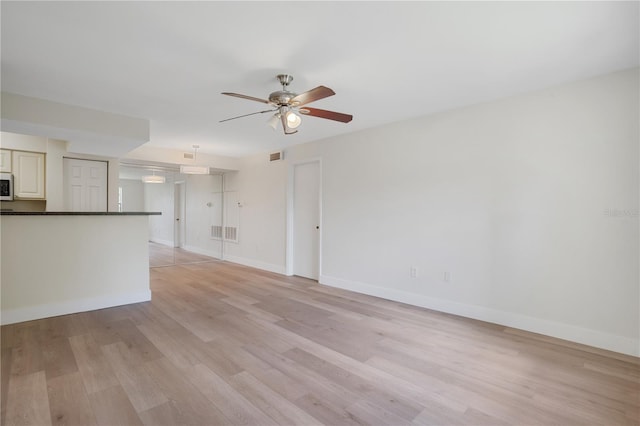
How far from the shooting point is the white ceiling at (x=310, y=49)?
187 centimetres

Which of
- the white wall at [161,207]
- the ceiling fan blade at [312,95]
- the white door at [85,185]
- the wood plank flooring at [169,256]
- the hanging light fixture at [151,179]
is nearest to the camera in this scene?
the ceiling fan blade at [312,95]

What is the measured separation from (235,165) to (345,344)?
5.34 metres

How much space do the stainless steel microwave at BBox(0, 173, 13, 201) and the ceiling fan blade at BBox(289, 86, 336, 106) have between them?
4914 mm

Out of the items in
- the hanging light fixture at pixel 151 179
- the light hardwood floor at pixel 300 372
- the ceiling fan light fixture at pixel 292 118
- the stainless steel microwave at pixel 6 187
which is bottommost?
the light hardwood floor at pixel 300 372

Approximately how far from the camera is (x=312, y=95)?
93.8 inches

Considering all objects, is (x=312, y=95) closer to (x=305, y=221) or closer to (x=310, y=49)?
(x=310, y=49)

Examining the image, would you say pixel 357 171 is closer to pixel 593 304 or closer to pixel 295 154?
pixel 295 154

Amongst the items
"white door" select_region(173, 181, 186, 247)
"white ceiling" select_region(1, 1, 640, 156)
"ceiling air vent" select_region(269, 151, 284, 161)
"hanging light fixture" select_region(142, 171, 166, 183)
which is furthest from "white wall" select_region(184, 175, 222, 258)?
"white ceiling" select_region(1, 1, 640, 156)

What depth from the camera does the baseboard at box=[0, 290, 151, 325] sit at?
10.7ft

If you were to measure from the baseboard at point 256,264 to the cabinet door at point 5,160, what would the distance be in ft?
13.5

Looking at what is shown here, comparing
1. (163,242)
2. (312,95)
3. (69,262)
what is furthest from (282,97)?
(163,242)

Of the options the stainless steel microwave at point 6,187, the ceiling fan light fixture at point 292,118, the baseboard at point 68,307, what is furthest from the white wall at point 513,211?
the stainless steel microwave at point 6,187

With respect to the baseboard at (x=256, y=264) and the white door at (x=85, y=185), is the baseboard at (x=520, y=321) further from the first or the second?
the white door at (x=85, y=185)

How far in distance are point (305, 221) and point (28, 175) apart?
4.59m
